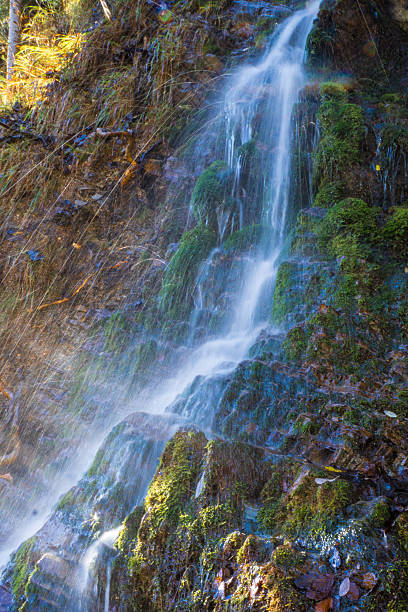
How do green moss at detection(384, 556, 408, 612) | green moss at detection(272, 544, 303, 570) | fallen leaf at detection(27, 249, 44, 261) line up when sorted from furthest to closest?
fallen leaf at detection(27, 249, 44, 261), green moss at detection(272, 544, 303, 570), green moss at detection(384, 556, 408, 612)

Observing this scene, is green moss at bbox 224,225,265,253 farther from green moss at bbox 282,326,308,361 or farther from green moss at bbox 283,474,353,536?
green moss at bbox 283,474,353,536

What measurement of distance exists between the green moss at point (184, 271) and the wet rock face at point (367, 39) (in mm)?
3790

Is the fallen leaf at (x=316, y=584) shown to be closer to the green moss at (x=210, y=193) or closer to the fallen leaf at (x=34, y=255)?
the green moss at (x=210, y=193)

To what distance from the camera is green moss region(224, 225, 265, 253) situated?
5.64 metres

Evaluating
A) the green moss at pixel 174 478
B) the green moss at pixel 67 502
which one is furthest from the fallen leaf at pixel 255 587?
the green moss at pixel 67 502

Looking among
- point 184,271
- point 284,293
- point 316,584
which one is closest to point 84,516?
point 316,584

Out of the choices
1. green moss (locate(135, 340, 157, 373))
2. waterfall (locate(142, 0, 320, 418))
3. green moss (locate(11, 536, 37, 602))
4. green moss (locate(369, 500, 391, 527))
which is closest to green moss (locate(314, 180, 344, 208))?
waterfall (locate(142, 0, 320, 418))

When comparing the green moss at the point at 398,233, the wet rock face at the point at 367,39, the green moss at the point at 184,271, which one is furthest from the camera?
the wet rock face at the point at 367,39

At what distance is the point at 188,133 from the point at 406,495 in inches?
Answer: 264

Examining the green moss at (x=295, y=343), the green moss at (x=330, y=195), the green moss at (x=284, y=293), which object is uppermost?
the green moss at (x=330, y=195)

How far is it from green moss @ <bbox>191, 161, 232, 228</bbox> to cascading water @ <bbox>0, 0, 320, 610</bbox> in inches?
4.5

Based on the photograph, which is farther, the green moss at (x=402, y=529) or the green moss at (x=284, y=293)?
the green moss at (x=284, y=293)

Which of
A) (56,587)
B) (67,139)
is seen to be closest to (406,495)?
(56,587)

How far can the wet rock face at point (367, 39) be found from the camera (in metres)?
7.02
